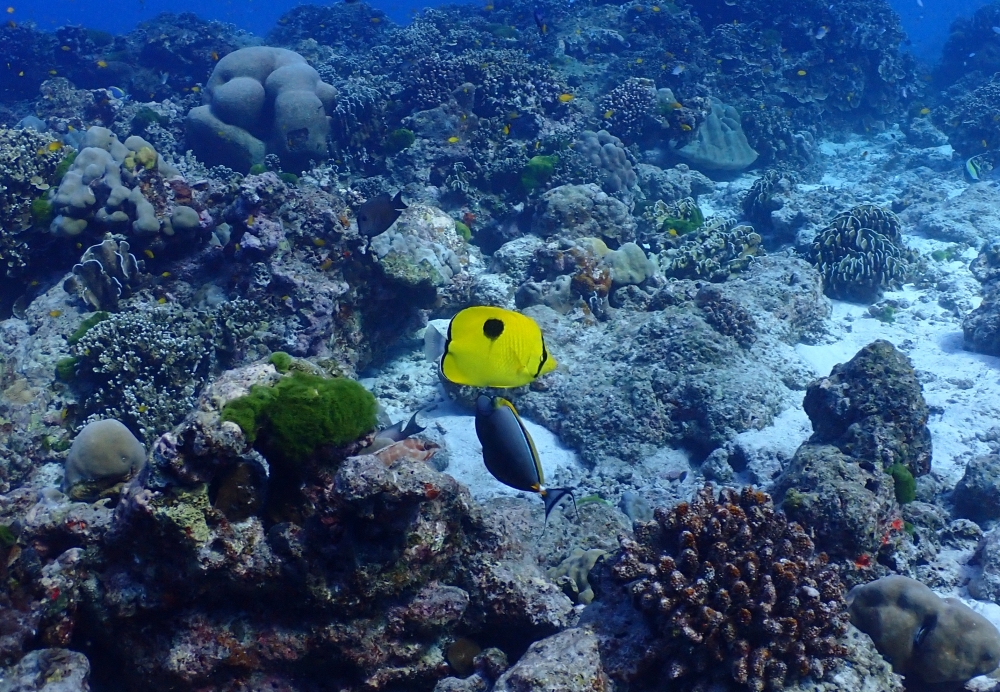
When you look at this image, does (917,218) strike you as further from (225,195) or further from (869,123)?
(225,195)

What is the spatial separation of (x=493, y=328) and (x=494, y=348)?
94 millimetres

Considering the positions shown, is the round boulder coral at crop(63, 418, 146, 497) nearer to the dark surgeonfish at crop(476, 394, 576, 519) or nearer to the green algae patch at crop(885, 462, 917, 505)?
the dark surgeonfish at crop(476, 394, 576, 519)

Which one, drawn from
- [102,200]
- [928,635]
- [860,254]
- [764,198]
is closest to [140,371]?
[102,200]

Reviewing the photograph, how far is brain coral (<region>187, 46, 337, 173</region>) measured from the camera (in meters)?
12.5

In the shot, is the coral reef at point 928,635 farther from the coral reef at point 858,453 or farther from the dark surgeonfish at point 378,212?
the dark surgeonfish at point 378,212

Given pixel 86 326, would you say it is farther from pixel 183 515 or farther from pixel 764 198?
pixel 764 198

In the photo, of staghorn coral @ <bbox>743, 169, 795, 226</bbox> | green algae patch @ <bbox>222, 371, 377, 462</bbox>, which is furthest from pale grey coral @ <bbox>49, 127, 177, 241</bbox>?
staghorn coral @ <bbox>743, 169, 795, 226</bbox>


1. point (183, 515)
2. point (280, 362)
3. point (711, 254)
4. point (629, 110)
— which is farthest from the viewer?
point (629, 110)

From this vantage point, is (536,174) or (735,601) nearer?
(735,601)

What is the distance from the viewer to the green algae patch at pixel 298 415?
9.17 feet

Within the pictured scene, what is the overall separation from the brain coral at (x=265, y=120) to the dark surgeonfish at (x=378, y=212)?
7.29 meters

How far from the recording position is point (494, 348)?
251 cm

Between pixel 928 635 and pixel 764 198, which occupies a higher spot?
pixel 764 198

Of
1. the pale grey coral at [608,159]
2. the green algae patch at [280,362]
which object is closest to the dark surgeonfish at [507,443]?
the green algae patch at [280,362]
